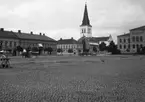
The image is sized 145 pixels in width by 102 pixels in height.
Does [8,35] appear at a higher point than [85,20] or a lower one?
lower

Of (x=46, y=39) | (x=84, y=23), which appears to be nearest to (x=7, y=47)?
(x=46, y=39)

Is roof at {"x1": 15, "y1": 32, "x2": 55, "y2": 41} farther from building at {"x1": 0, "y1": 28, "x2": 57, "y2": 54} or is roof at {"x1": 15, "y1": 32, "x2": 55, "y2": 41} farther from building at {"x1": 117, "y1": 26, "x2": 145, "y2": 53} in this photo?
building at {"x1": 117, "y1": 26, "x2": 145, "y2": 53}

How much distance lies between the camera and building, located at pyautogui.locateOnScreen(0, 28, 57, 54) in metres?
73.7

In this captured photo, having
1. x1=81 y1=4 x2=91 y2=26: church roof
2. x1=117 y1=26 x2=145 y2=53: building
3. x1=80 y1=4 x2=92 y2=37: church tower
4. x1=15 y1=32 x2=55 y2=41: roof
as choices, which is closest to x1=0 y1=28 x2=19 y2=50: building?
x1=15 y1=32 x2=55 y2=41: roof

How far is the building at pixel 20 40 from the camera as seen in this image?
73.7 meters

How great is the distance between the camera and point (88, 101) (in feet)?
16.3

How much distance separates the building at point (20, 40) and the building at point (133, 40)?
41.1 meters

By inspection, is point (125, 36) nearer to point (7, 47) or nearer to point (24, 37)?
point (24, 37)

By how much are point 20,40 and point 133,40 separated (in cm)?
6068

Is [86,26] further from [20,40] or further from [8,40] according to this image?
[8,40]

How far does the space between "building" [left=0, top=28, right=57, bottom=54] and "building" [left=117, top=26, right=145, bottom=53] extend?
4107cm

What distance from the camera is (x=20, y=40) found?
80.0 meters

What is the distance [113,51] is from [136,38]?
20.5 metres

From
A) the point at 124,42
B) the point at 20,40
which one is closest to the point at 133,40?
the point at 124,42
